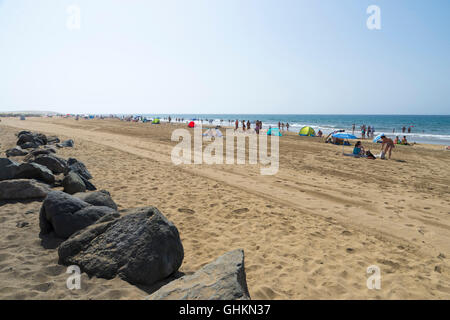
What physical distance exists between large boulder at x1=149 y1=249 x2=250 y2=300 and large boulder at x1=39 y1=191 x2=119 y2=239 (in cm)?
183

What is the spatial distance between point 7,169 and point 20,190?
1.08 meters

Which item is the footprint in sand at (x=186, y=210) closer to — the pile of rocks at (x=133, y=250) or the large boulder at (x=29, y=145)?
the pile of rocks at (x=133, y=250)

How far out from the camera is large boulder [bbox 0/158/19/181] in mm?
5996

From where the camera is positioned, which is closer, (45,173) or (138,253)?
(138,253)

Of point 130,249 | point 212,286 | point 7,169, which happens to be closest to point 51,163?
point 7,169

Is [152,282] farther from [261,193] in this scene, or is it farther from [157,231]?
[261,193]

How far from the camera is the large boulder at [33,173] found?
627 cm

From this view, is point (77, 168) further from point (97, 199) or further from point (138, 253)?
point (138, 253)

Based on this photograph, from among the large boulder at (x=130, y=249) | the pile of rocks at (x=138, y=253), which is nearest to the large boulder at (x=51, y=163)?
the pile of rocks at (x=138, y=253)

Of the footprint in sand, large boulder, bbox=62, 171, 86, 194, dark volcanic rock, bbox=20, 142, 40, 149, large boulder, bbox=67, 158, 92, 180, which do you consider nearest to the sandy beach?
the footprint in sand

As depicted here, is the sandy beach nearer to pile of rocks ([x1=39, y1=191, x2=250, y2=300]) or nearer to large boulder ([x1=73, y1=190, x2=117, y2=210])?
pile of rocks ([x1=39, y1=191, x2=250, y2=300])

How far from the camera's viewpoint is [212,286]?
254 centimetres

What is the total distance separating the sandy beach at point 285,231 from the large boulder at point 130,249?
0.54ft

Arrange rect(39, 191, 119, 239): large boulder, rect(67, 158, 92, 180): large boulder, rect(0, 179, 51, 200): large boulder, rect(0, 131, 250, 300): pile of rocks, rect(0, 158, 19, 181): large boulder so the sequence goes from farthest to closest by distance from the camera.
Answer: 1. rect(67, 158, 92, 180): large boulder
2. rect(0, 158, 19, 181): large boulder
3. rect(0, 179, 51, 200): large boulder
4. rect(39, 191, 119, 239): large boulder
5. rect(0, 131, 250, 300): pile of rocks
